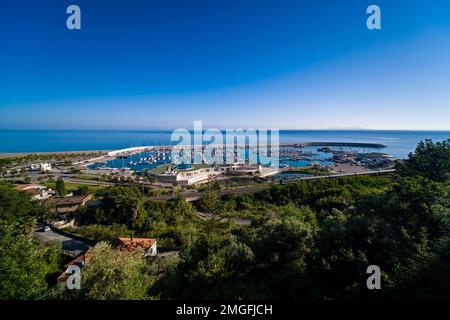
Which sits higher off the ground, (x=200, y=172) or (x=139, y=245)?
(x=200, y=172)

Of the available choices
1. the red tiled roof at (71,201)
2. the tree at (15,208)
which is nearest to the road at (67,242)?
the tree at (15,208)

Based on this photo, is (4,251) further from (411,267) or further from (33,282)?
(411,267)

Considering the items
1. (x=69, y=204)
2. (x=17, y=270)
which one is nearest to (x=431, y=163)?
(x=17, y=270)

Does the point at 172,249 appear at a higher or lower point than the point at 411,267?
lower

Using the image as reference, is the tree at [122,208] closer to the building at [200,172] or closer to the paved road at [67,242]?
the paved road at [67,242]

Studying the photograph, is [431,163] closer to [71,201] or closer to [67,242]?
[67,242]
